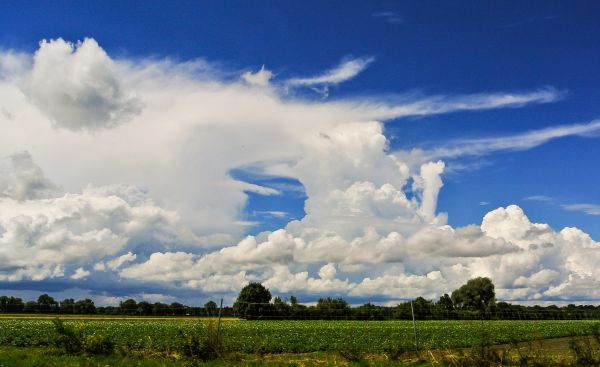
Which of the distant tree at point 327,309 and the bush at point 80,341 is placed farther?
the distant tree at point 327,309

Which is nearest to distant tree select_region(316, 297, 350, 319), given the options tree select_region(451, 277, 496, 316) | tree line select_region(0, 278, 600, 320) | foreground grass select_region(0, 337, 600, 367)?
tree line select_region(0, 278, 600, 320)

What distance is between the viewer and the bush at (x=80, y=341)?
636 inches

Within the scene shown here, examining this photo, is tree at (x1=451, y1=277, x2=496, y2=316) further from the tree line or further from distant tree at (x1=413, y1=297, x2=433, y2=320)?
distant tree at (x1=413, y1=297, x2=433, y2=320)

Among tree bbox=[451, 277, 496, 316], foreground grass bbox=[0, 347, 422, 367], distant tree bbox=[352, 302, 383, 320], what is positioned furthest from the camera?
tree bbox=[451, 277, 496, 316]

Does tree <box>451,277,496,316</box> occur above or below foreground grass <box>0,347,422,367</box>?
above

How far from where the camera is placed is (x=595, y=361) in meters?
13.0

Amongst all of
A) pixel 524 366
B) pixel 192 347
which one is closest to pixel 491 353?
pixel 524 366

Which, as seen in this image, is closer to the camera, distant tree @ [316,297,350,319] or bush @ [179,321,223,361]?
bush @ [179,321,223,361]

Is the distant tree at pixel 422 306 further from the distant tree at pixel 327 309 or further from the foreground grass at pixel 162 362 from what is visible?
the foreground grass at pixel 162 362

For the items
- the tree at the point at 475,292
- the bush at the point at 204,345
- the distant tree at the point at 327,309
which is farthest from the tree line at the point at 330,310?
the tree at the point at 475,292

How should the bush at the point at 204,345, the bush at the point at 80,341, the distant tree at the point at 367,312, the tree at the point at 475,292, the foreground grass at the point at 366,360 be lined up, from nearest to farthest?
the foreground grass at the point at 366,360 < the bush at the point at 204,345 < the bush at the point at 80,341 < the distant tree at the point at 367,312 < the tree at the point at 475,292

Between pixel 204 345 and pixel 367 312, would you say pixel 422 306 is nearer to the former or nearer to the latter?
pixel 367 312

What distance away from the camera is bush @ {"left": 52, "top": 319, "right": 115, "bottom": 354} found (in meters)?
16.2

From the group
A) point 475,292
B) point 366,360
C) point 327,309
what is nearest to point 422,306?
point 327,309
